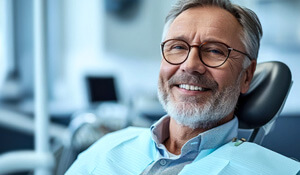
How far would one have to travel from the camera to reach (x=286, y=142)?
129cm

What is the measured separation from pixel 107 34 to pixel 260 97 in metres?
3.29

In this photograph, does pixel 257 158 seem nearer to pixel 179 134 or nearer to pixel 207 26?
pixel 179 134

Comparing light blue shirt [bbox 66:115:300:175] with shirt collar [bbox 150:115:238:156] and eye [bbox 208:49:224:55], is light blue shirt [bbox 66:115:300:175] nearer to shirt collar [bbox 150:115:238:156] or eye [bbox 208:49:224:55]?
shirt collar [bbox 150:115:238:156]

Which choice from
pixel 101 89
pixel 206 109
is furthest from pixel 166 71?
pixel 101 89

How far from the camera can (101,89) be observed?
374cm

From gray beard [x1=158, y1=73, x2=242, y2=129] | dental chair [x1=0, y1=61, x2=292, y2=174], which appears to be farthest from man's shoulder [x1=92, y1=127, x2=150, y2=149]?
dental chair [x1=0, y1=61, x2=292, y2=174]

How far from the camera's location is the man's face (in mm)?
1229

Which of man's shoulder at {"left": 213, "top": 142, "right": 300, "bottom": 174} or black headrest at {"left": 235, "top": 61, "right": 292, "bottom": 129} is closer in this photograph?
man's shoulder at {"left": 213, "top": 142, "right": 300, "bottom": 174}

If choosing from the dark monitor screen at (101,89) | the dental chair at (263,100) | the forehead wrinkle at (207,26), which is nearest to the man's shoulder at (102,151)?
the dental chair at (263,100)

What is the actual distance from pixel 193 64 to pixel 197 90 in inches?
3.9

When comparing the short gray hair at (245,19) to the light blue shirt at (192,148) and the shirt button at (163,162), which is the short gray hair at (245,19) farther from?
the shirt button at (163,162)

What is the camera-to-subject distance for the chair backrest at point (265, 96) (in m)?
1.23

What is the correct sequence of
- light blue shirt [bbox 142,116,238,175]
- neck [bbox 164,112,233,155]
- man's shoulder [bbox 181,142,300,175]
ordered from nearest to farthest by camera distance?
man's shoulder [bbox 181,142,300,175] → light blue shirt [bbox 142,116,238,175] → neck [bbox 164,112,233,155]

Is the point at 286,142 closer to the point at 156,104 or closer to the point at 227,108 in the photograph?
the point at 227,108
